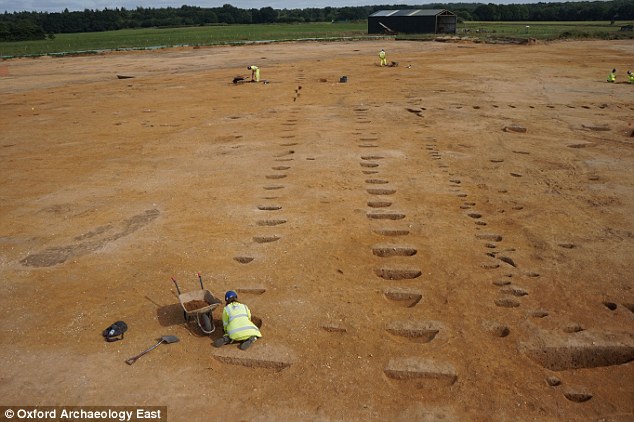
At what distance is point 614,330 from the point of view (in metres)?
6.00

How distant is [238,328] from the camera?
5805 mm

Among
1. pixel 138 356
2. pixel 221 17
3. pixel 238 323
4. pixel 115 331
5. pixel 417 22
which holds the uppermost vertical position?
→ pixel 221 17

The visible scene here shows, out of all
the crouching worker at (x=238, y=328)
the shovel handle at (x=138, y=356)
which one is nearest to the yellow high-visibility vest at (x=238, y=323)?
the crouching worker at (x=238, y=328)

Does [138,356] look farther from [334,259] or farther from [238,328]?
[334,259]

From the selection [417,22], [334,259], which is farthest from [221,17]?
[334,259]

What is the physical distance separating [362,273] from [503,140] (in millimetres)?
8792

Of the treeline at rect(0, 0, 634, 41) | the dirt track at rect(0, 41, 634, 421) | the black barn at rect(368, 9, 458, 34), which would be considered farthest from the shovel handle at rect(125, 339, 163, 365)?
the treeline at rect(0, 0, 634, 41)

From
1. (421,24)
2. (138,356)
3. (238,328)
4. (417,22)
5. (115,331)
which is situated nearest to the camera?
(138,356)

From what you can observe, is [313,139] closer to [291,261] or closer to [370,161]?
[370,161]

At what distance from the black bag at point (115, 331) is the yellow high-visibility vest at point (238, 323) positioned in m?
1.31

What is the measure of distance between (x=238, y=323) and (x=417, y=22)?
197 ft

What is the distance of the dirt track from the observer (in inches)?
206

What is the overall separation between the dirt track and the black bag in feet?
0.33

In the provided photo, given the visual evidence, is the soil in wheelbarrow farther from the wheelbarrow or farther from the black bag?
the black bag
